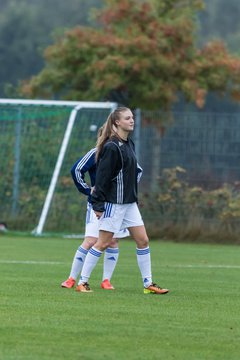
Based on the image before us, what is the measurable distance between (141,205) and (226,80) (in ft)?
31.2

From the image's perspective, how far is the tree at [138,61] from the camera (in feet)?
103

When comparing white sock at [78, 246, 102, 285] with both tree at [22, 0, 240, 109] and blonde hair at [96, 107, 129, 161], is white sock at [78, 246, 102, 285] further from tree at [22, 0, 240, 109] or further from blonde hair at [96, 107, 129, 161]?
tree at [22, 0, 240, 109]

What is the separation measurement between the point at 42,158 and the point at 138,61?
7.07 meters

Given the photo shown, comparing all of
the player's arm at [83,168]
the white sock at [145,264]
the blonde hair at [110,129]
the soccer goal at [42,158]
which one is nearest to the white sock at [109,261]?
Result: the white sock at [145,264]

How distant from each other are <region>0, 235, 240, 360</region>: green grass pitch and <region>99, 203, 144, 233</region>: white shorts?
653mm

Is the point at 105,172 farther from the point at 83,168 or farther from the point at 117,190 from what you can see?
the point at 83,168

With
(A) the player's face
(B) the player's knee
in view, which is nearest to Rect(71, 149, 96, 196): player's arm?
(A) the player's face

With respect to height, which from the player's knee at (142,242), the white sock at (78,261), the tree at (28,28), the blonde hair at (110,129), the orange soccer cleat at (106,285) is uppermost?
the tree at (28,28)

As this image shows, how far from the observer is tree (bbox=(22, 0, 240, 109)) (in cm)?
3125

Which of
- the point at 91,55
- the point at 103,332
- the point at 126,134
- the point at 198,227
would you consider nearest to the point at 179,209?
the point at 198,227

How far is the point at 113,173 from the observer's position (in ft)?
40.5

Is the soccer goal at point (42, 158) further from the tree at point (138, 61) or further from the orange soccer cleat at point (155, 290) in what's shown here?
the orange soccer cleat at point (155, 290)

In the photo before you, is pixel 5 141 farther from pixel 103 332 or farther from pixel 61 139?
pixel 103 332

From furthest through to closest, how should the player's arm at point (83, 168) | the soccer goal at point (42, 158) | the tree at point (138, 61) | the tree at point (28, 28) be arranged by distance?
the tree at point (28, 28) → the tree at point (138, 61) → the soccer goal at point (42, 158) → the player's arm at point (83, 168)
